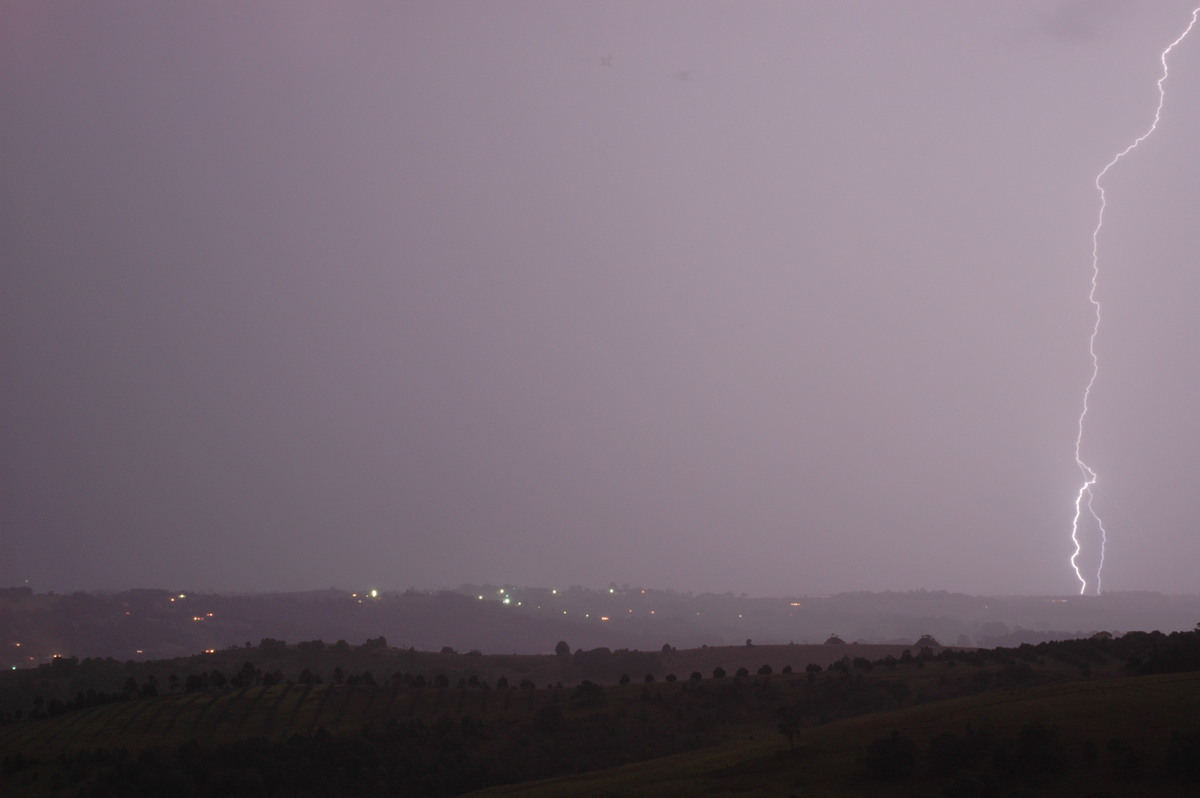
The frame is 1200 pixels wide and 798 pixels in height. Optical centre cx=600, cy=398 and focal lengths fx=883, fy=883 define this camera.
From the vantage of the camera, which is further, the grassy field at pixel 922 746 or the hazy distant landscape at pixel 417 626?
the hazy distant landscape at pixel 417 626

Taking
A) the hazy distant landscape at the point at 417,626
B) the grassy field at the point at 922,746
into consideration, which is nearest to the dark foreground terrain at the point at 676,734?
the grassy field at the point at 922,746

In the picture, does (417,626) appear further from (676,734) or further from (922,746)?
(922,746)

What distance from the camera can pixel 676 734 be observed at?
2981 cm

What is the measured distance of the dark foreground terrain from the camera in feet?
50.1

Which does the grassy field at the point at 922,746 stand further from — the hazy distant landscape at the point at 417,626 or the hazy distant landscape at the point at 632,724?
the hazy distant landscape at the point at 417,626

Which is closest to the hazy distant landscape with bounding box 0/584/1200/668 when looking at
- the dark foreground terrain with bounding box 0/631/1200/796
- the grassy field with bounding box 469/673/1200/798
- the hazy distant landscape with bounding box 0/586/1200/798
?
the hazy distant landscape with bounding box 0/586/1200/798

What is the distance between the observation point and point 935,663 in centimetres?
3616

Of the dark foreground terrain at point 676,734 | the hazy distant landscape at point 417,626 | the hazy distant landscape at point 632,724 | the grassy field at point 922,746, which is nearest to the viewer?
the grassy field at point 922,746

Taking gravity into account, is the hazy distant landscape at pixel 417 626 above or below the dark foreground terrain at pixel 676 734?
below

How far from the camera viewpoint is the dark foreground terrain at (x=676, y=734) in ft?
50.1

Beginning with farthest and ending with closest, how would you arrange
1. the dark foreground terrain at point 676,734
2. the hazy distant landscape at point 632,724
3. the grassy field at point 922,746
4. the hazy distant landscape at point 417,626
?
the hazy distant landscape at point 417,626 → the hazy distant landscape at point 632,724 → the dark foreground terrain at point 676,734 → the grassy field at point 922,746

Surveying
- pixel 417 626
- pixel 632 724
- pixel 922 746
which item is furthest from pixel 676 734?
pixel 417 626

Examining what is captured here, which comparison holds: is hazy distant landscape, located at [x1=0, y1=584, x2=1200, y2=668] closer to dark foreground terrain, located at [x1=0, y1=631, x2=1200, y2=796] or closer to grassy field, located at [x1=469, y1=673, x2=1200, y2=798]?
dark foreground terrain, located at [x1=0, y1=631, x2=1200, y2=796]

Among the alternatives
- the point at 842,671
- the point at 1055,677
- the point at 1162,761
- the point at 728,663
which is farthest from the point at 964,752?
the point at 728,663
